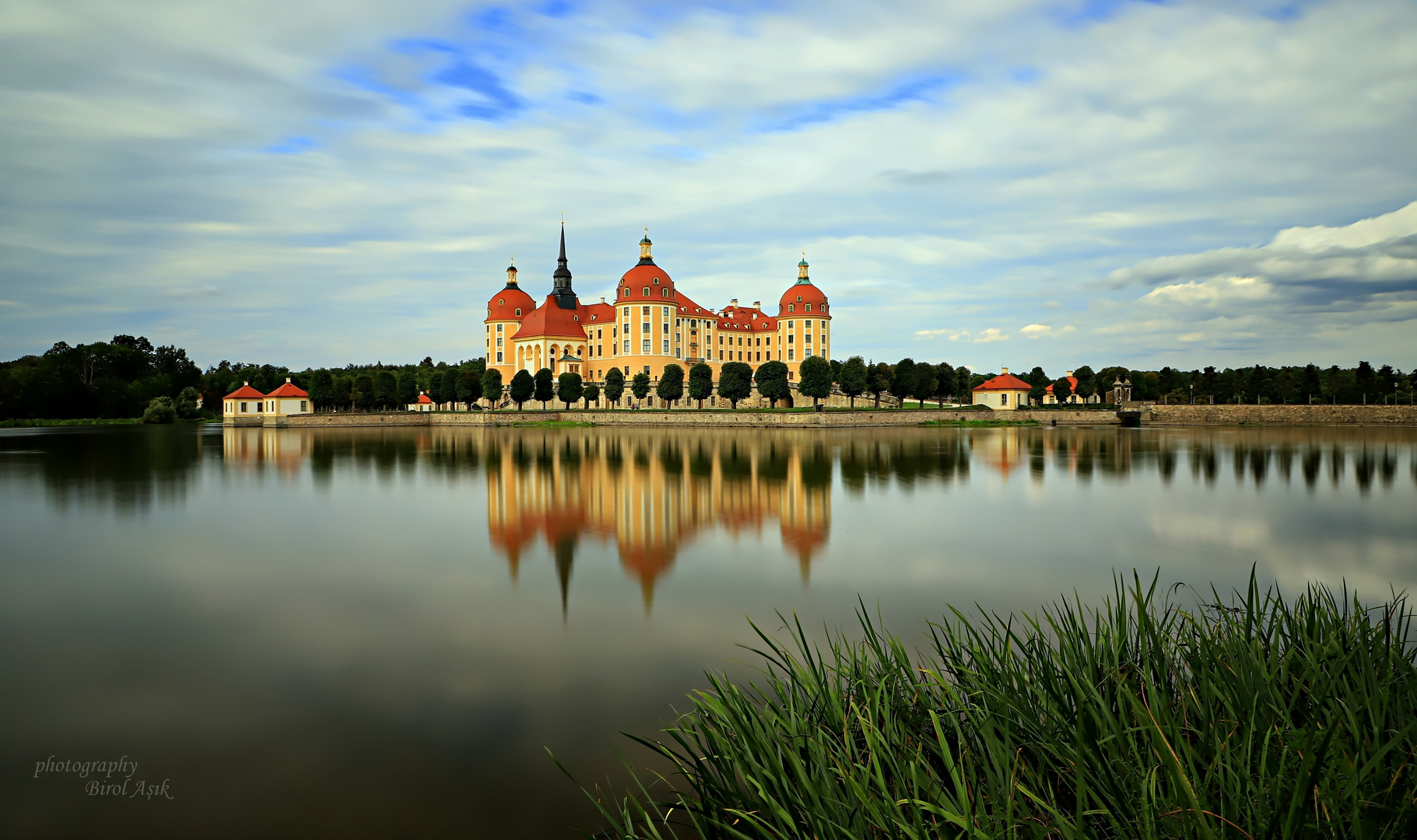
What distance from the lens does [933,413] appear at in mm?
58562

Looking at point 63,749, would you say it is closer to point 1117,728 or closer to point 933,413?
point 1117,728

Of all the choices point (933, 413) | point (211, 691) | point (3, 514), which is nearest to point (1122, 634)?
point (211, 691)

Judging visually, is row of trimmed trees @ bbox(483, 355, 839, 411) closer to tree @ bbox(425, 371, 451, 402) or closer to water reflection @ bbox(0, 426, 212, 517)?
tree @ bbox(425, 371, 451, 402)

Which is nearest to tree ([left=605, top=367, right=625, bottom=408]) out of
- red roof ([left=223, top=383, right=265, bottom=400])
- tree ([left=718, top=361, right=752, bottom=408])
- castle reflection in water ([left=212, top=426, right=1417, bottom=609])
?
tree ([left=718, top=361, right=752, bottom=408])

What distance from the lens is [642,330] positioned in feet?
250

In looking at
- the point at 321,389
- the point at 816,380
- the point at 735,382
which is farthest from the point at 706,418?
the point at 321,389

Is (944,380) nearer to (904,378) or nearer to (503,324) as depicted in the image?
(904,378)

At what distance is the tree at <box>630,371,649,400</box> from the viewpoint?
68.3m

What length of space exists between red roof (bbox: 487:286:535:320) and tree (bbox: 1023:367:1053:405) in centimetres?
5263

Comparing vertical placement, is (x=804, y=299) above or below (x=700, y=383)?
above

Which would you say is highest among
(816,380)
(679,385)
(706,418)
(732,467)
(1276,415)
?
(816,380)

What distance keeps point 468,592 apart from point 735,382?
2212 inches

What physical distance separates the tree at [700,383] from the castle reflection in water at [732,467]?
17408 mm

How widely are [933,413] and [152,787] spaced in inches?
2289
